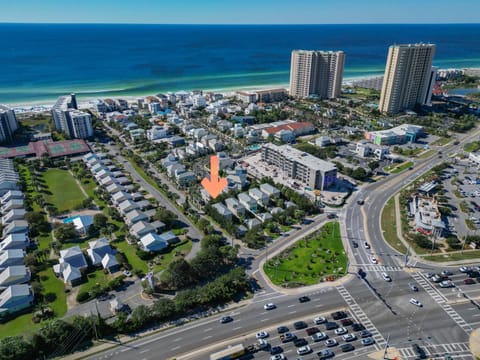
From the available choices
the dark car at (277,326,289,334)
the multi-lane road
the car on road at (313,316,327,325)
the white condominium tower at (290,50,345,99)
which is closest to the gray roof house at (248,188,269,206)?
the multi-lane road

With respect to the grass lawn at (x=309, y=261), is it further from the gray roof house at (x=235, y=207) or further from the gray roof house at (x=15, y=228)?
the gray roof house at (x=15, y=228)

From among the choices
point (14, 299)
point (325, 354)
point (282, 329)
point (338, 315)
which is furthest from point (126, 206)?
point (325, 354)

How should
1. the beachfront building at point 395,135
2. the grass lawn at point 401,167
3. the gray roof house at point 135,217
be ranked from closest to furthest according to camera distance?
the gray roof house at point 135,217 < the grass lawn at point 401,167 < the beachfront building at point 395,135

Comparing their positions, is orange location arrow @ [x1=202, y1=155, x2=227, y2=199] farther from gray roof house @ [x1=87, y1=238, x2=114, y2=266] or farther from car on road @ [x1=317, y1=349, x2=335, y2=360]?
car on road @ [x1=317, y1=349, x2=335, y2=360]

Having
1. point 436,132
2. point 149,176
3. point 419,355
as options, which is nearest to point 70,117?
point 149,176

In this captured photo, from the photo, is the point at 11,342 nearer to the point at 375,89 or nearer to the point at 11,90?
the point at 11,90

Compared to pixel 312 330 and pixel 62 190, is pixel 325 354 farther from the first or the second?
pixel 62 190

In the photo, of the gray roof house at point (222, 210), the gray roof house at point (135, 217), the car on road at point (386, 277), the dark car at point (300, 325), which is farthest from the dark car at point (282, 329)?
the gray roof house at point (135, 217)
